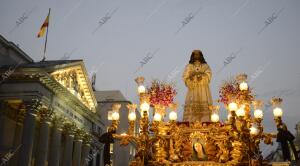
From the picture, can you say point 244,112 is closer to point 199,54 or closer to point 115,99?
point 199,54

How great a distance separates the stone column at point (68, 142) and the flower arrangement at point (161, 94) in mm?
24033

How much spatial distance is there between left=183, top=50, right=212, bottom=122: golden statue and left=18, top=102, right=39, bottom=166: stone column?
55.3 ft

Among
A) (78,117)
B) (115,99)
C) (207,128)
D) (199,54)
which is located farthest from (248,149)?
(115,99)

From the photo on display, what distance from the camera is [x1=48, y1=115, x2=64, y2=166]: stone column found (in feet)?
107

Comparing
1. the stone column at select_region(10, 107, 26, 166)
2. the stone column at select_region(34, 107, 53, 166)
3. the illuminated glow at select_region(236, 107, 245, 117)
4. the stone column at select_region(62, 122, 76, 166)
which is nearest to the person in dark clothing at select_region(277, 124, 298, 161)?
the illuminated glow at select_region(236, 107, 245, 117)

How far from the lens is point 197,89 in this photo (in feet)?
53.9

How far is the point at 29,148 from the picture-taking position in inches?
1066

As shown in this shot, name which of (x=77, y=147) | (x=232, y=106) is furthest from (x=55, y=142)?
(x=232, y=106)

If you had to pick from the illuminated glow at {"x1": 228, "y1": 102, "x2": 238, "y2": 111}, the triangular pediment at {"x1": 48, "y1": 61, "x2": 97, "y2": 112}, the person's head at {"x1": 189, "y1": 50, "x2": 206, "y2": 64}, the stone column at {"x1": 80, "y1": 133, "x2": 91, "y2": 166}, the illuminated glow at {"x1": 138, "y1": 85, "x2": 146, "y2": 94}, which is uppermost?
the triangular pediment at {"x1": 48, "y1": 61, "x2": 97, "y2": 112}

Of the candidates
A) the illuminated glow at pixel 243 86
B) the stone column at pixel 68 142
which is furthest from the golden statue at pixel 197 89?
the stone column at pixel 68 142

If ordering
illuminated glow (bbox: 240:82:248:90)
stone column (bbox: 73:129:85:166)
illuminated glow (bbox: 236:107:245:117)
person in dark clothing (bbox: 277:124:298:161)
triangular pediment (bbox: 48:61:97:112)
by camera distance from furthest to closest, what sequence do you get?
stone column (bbox: 73:129:85:166)
triangular pediment (bbox: 48:61:97:112)
illuminated glow (bbox: 240:82:248:90)
illuminated glow (bbox: 236:107:245:117)
person in dark clothing (bbox: 277:124:298:161)

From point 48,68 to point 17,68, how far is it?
2849mm

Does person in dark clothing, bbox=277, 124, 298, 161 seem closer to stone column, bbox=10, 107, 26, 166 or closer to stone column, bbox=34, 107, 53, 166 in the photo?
stone column, bbox=34, 107, 53, 166

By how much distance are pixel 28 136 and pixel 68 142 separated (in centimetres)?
939
